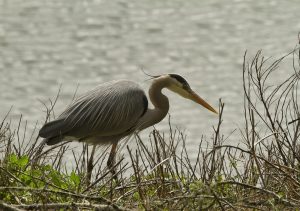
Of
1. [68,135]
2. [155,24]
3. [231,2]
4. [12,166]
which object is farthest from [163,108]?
[231,2]

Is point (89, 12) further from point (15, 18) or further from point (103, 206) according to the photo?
point (103, 206)

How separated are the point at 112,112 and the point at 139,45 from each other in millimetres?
13725

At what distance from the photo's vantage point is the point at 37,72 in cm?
1983

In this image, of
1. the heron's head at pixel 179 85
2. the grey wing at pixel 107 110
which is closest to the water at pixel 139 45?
the heron's head at pixel 179 85

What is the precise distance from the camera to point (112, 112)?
27.7 ft

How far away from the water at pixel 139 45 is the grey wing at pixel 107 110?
7153mm

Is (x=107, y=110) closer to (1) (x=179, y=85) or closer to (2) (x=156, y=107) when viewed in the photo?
(2) (x=156, y=107)

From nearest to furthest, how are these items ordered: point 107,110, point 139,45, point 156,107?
point 107,110 → point 156,107 → point 139,45

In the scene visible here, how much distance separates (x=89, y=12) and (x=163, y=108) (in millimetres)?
16347

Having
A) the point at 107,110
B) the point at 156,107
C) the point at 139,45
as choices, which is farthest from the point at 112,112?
the point at 139,45

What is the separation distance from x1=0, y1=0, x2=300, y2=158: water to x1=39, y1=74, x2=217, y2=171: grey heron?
272 inches

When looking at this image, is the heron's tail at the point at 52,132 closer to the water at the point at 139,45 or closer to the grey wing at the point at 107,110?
the grey wing at the point at 107,110

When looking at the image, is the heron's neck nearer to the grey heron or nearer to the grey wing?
the grey heron

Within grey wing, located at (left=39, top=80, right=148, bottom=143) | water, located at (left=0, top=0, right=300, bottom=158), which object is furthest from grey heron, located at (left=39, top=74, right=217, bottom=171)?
water, located at (left=0, top=0, right=300, bottom=158)
